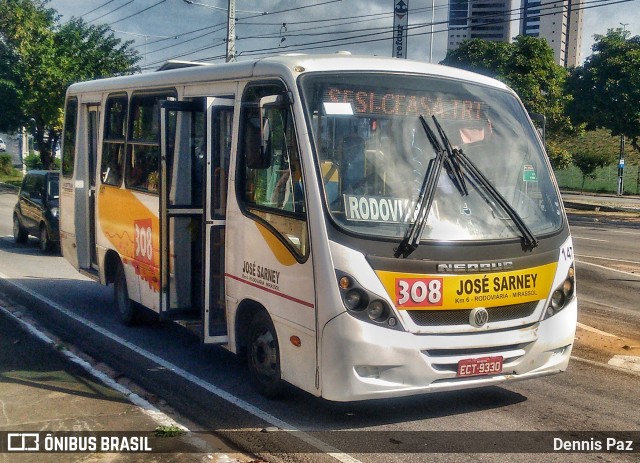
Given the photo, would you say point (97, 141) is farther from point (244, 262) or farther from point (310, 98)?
point (310, 98)

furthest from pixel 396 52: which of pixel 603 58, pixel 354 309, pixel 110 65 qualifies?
pixel 354 309

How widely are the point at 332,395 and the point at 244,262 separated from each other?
1.78 m

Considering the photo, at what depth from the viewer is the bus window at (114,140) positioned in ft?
35.8

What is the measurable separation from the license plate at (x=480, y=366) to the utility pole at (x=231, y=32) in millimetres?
21351

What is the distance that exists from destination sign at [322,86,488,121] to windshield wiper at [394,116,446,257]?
0.15 meters

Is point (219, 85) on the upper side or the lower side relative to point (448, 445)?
upper

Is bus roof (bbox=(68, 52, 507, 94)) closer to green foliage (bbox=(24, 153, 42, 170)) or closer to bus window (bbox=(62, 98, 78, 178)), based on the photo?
bus window (bbox=(62, 98, 78, 178))

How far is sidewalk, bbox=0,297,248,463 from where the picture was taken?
6395mm

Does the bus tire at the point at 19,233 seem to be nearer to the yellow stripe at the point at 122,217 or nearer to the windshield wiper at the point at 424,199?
the yellow stripe at the point at 122,217

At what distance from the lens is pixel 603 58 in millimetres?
35875

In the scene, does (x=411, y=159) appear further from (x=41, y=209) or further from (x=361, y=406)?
(x=41, y=209)

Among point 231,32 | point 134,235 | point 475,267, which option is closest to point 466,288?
point 475,267

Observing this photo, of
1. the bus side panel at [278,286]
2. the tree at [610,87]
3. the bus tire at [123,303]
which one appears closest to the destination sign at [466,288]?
the bus side panel at [278,286]

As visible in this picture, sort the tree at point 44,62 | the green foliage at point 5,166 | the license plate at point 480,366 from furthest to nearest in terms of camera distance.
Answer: the green foliage at point 5,166 < the tree at point 44,62 < the license plate at point 480,366
